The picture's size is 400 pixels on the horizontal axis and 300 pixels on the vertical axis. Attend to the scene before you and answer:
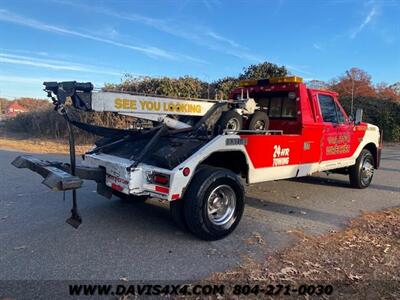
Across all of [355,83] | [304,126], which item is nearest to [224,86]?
[304,126]

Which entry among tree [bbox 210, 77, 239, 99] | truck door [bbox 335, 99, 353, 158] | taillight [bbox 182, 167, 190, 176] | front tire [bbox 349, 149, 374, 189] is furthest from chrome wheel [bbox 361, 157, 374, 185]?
tree [bbox 210, 77, 239, 99]

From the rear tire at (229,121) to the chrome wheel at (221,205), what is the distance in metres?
1.10

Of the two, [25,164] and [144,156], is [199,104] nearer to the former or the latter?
[144,156]

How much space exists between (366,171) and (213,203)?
5040 mm

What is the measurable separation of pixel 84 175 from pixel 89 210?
4.56ft

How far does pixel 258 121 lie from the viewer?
6.37m

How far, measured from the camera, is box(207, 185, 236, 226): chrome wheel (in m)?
4.84

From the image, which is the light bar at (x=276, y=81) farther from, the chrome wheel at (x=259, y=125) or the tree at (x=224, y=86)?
the tree at (x=224, y=86)

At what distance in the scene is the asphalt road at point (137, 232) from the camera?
12.7ft

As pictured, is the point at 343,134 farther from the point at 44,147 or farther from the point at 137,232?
the point at 44,147

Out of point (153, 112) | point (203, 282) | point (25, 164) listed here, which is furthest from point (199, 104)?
point (203, 282)

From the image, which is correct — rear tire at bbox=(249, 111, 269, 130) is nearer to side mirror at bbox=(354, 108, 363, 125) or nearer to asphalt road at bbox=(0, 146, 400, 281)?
asphalt road at bbox=(0, 146, 400, 281)

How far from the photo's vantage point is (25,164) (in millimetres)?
5031

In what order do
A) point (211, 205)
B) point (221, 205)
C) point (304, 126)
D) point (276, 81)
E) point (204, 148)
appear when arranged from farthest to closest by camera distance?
point (276, 81) < point (304, 126) < point (221, 205) < point (211, 205) < point (204, 148)
